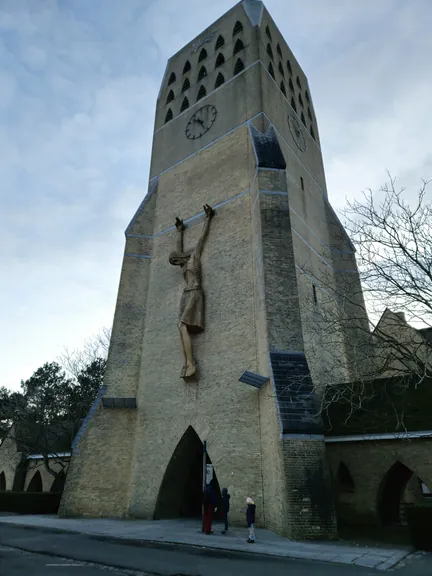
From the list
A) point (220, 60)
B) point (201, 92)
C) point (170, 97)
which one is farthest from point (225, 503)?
point (170, 97)

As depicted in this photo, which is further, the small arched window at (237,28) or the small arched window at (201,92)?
the small arched window at (237,28)

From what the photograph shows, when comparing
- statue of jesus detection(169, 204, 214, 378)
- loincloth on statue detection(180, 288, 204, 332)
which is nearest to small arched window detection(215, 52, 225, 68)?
statue of jesus detection(169, 204, 214, 378)

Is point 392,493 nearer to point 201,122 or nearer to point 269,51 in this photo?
point 201,122

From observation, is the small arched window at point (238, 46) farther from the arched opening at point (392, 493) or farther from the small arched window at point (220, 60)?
the arched opening at point (392, 493)

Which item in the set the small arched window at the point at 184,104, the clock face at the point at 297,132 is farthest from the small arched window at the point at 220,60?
the clock face at the point at 297,132

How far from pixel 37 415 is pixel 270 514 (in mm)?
16788

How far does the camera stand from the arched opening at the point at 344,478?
1283 cm

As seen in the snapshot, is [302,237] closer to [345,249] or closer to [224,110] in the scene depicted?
[345,249]

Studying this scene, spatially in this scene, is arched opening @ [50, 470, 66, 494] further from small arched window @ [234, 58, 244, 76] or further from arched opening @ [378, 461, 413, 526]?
small arched window @ [234, 58, 244, 76]

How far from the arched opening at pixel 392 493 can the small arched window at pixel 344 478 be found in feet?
3.12

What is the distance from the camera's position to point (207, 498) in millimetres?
10602

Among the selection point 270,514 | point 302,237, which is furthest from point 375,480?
point 302,237

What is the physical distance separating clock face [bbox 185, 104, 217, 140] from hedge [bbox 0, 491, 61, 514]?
18735 millimetres

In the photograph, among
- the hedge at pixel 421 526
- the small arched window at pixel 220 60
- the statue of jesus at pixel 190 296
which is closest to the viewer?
the hedge at pixel 421 526
